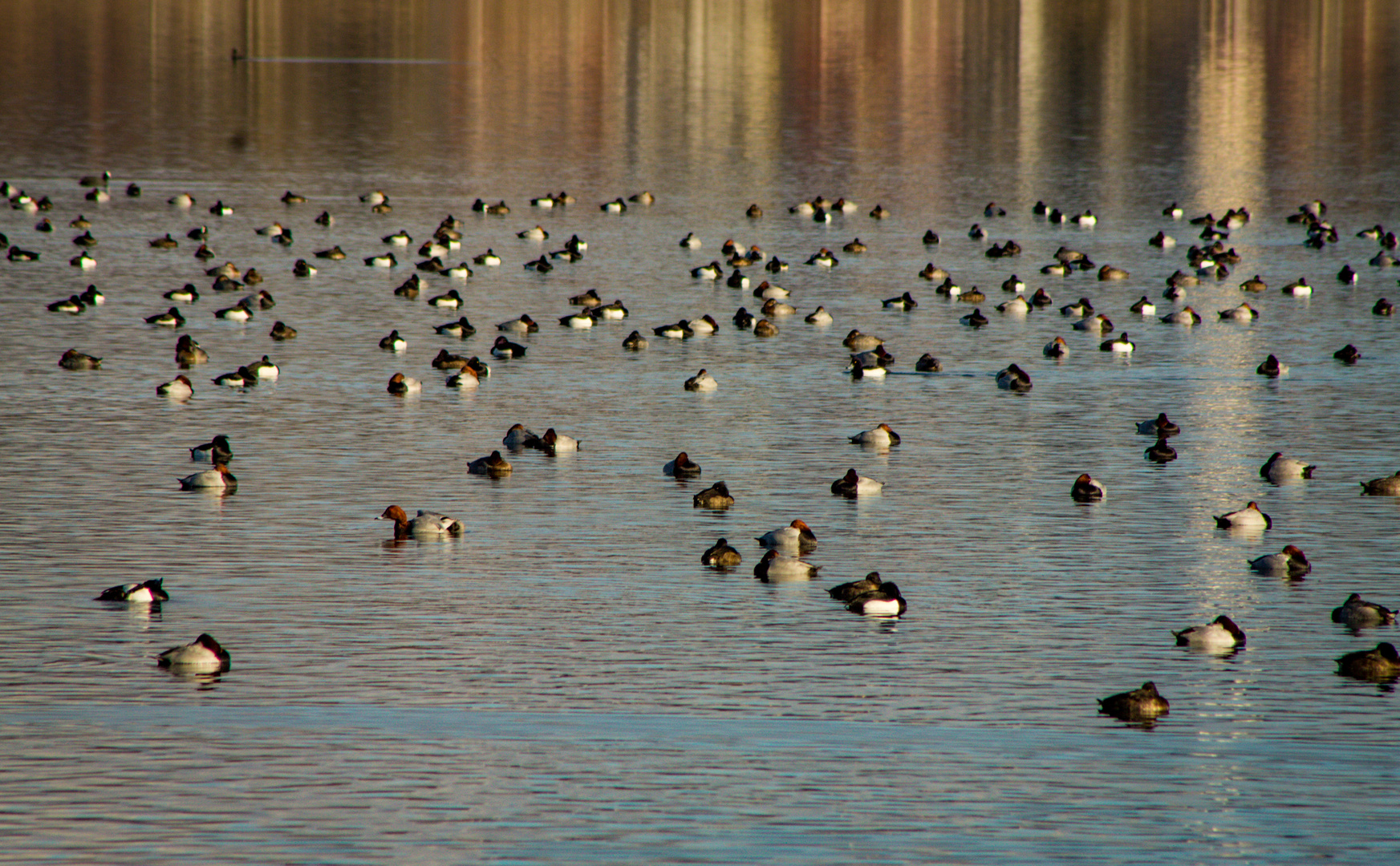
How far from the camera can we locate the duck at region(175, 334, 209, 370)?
5206cm

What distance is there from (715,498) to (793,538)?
389 centimetres

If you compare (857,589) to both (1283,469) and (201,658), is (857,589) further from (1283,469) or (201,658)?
(1283,469)

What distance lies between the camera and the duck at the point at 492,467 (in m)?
40.4

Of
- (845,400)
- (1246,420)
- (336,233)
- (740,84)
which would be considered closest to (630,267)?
(336,233)

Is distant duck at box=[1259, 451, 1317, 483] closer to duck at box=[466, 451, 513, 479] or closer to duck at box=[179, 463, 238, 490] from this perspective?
duck at box=[466, 451, 513, 479]

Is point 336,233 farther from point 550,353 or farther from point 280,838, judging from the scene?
point 280,838

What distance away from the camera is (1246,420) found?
47406mm

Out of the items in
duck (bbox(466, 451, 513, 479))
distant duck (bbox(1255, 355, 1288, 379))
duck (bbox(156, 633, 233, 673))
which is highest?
distant duck (bbox(1255, 355, 1288, 379))

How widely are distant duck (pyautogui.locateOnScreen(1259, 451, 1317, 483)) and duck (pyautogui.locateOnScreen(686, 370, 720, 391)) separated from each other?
14.4m

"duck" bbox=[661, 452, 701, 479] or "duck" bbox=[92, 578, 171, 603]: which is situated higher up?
"duck" bbox=[661, 452, 701, 479]

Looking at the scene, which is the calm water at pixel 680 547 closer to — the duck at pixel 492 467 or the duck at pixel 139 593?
the duck at pixel 492 467

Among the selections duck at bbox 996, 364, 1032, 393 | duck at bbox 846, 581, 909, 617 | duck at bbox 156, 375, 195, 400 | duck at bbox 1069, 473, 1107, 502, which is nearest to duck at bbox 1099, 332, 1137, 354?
duck at bbox 996, 364, 1032, 393

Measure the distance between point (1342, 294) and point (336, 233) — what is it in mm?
36871

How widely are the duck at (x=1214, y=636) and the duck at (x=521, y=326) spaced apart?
31667 mm
